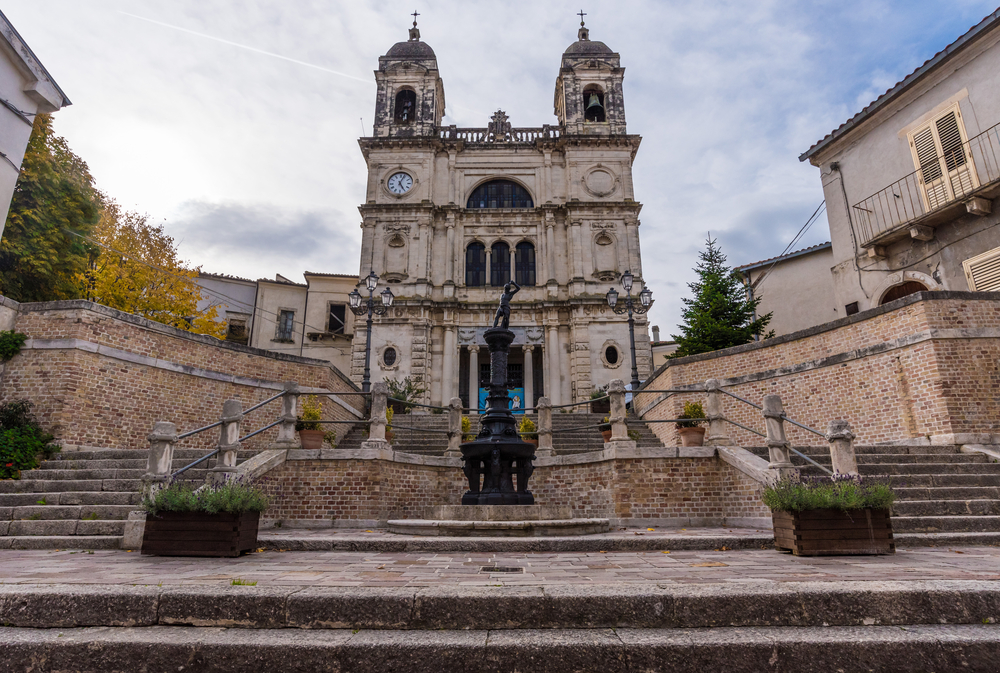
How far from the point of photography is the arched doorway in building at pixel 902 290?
14.9 meters

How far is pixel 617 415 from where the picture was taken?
33.6 feet

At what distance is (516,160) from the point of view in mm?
28906

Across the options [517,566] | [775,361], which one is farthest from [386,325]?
[517,566]

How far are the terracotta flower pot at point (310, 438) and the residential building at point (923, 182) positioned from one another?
50.0 ft

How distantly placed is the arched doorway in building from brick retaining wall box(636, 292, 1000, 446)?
4.15 metres

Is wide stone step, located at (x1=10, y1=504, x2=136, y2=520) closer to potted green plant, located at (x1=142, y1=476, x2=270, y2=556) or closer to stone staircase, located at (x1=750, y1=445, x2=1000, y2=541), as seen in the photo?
potted green plant, located at (x1=142, y1=476, x2=270, y2=556)

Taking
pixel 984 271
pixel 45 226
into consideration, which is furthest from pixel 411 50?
pixel 984 271

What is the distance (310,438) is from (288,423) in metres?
0.94

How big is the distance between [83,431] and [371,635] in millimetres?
11031

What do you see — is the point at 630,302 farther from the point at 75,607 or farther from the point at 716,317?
the point at 75,607

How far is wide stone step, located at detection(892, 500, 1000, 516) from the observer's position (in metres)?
7.15

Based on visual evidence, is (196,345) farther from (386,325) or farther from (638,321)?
(638,321)

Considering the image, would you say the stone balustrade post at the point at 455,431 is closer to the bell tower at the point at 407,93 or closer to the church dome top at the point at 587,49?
the bell tower at the point at 407,93

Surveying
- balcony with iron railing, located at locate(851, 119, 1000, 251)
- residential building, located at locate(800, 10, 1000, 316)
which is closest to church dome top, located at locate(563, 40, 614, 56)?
residential building, located at locate(800, 10, 1000, 316)
